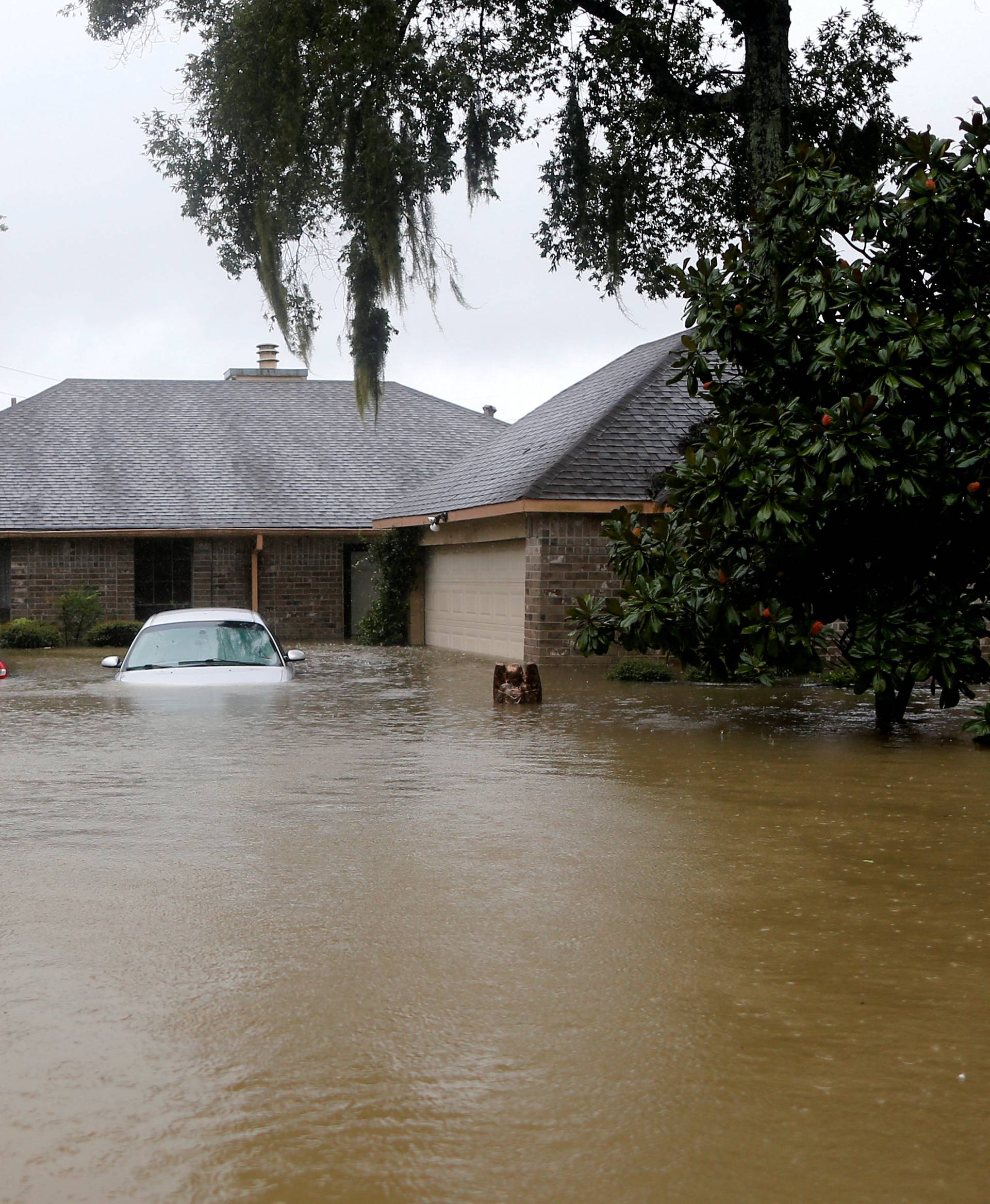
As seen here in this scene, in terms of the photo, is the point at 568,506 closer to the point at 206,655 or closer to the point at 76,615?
the point at 206,655

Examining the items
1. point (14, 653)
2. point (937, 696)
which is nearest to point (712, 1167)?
point (937, 696)

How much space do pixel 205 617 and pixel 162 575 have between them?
1526cm

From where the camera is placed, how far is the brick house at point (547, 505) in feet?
69.6

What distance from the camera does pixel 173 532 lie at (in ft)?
95.8

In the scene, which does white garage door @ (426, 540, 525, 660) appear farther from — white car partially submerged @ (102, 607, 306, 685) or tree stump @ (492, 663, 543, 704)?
white car partially submerged @ (102, 607, 306, 685)

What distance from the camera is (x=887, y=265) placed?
12688mm

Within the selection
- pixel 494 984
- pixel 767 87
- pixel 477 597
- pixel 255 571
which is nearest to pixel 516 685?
pixel 767 87

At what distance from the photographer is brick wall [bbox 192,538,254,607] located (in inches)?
1204

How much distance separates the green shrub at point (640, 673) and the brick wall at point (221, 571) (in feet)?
41.8

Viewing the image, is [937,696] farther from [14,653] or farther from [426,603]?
[14,653]

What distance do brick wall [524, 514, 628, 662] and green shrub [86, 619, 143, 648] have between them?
1003cm

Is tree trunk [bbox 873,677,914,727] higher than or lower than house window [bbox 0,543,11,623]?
lower

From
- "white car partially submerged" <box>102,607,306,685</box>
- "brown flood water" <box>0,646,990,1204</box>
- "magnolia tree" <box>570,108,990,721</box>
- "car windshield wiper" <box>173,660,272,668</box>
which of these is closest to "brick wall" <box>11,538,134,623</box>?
"white car partially submerged" <box>102,607,306,685</box>

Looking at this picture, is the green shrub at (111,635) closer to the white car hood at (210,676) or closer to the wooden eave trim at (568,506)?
the wooden eave trim at (568,506)
